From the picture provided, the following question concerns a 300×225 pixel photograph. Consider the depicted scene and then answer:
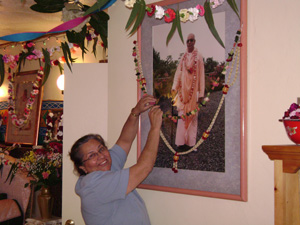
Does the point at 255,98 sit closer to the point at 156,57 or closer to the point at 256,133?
the point at 256,133

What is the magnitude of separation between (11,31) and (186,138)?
3696 millimetres

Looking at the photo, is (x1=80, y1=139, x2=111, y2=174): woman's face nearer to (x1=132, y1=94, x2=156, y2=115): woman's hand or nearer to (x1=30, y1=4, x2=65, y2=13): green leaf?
(x1=132, y1=94, x2=156, y2=115): woman's hand

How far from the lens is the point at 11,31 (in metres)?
4.47

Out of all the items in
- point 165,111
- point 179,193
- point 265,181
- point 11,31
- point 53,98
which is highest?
point 11,31

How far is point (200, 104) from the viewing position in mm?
1659

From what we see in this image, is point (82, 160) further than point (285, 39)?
Yes

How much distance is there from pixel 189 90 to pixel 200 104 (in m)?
0.10

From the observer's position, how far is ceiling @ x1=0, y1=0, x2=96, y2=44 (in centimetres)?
338

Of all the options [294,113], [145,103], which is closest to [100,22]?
[145,103]

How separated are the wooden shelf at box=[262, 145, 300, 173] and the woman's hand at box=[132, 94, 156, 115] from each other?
0.75 metres

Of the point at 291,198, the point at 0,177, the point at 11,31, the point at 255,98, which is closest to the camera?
the point at 291,198

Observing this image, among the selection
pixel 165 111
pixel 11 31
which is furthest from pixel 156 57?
pixel 11 31

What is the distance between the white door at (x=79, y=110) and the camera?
6.92 ft

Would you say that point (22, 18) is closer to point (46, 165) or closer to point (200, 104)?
point (46, 165)
